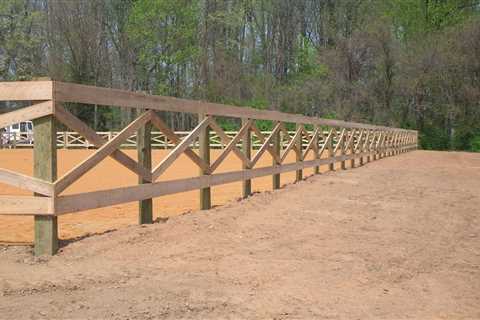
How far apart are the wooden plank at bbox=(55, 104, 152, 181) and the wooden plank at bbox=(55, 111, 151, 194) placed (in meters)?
0.07

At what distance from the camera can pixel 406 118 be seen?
42.3 m

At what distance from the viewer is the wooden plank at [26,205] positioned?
170 inches

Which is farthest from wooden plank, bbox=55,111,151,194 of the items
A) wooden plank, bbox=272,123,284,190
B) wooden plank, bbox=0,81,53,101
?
wooden plank, bbox=272,123,284,190

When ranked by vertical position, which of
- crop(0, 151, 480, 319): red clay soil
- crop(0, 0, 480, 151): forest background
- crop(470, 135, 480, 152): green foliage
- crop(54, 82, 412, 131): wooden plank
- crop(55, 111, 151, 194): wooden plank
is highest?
crop(0, 0, 480, 151): forest background

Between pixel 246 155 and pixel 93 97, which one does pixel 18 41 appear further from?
pixel 93 97

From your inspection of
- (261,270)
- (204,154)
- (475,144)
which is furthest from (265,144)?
(475,144)

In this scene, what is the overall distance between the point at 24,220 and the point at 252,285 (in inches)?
167

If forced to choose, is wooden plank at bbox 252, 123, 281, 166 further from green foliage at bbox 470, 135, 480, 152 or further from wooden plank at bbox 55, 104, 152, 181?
green foliage at bbox 470, 135, 480, 152

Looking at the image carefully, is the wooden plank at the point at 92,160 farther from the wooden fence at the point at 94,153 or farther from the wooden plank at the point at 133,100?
the wooden plank at the point at 133,100

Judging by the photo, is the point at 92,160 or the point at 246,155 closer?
the point at 92,160

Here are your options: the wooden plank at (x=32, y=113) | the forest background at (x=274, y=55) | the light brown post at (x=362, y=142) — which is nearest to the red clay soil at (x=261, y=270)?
the wooden plank at (x=32, y=113)

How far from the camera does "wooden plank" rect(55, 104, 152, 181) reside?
4.39 metres

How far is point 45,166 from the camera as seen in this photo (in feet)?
14.3

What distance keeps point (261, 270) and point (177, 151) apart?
235 cm
